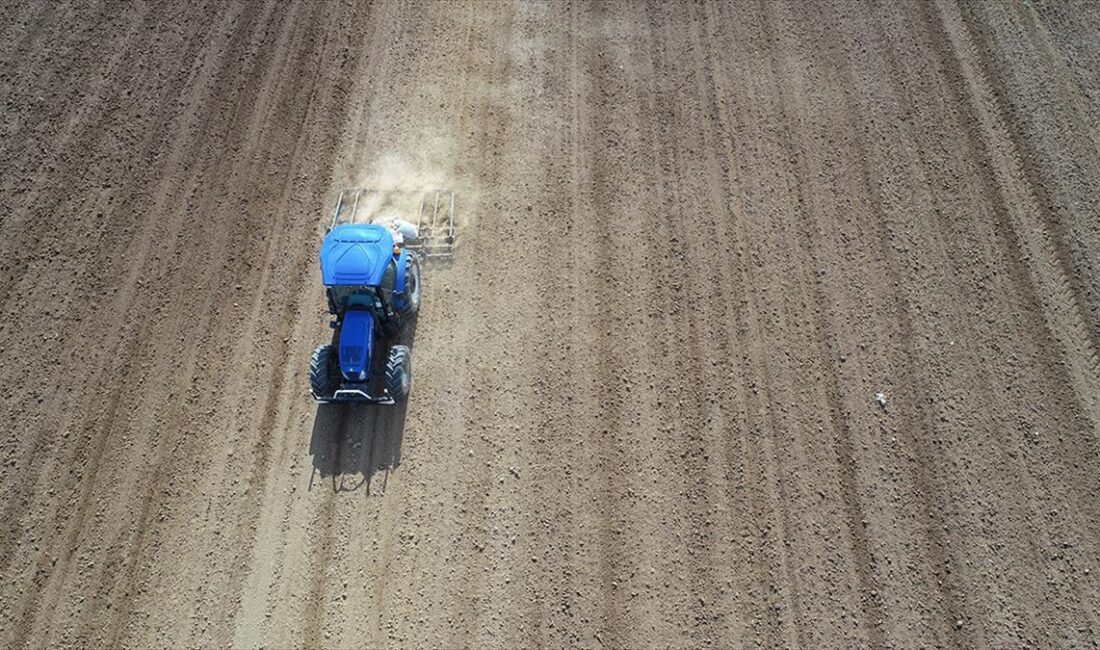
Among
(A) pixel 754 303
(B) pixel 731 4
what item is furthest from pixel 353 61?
(A) pixel 754 303

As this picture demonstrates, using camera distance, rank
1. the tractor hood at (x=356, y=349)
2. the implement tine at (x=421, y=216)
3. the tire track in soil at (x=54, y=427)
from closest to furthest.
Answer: the tire track in soil at (x=54, y=427) → the tractor hood at (x=356, y=349) → the implement tine at (x=421, y=216)

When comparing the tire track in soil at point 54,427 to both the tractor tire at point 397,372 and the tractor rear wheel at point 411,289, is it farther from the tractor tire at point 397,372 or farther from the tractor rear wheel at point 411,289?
the tractor rear wheel at point 411,289

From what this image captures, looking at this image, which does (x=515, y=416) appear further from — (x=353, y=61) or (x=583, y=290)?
(x=353, y=61)

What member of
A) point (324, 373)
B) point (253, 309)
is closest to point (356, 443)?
point (324, 373)

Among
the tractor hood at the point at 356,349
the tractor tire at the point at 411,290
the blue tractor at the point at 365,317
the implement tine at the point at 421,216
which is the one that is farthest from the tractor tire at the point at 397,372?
the implement tine at the point at 421,216

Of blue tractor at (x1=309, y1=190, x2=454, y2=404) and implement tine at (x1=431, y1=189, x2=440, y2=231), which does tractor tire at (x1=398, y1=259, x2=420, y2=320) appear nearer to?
blue tractor at (x1=309, y1=190, x2=454, y2=404)

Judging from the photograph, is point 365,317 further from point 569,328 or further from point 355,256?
point 569,328
